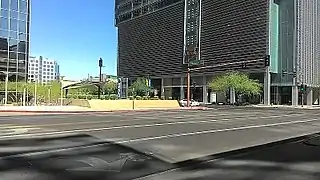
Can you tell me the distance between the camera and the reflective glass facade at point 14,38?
5572 cm

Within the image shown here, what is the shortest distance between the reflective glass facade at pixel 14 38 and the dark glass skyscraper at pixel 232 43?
37.9 metres

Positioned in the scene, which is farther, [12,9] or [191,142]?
[12,9]

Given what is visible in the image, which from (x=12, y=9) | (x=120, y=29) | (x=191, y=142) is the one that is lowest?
(x=191, y=142)

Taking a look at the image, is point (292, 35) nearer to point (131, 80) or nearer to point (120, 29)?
point (131, 80)

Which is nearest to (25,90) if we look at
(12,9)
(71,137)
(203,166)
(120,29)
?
(12,9)

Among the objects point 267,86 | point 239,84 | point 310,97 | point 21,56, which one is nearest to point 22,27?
point 21,56

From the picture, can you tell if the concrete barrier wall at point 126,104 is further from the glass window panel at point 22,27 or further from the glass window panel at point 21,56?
the glass window panel at point 22,27

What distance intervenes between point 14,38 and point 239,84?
4813 centimetres

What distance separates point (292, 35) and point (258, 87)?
13.8 metres

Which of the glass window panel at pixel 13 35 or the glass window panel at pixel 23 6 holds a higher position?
the glass window panel at pixel 23 6

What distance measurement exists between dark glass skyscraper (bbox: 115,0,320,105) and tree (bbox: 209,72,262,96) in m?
2.59

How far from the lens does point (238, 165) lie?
937 centimetres

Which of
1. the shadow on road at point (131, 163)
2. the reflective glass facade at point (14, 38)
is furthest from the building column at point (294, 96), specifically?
the shadow on road at point (131, 163)

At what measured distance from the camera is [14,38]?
57.5m
